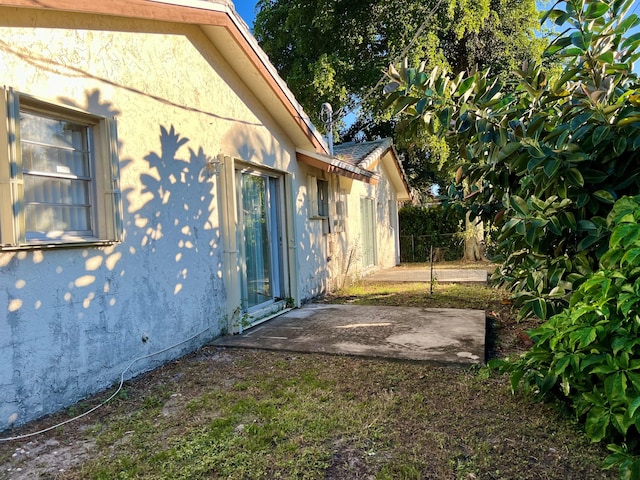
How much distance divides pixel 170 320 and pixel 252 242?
225cm

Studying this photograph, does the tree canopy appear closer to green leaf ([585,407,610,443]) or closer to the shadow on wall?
the shadow on wall

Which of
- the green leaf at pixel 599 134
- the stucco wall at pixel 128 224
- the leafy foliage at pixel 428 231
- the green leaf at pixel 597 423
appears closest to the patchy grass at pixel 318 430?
the green leaf at pixel 597 423

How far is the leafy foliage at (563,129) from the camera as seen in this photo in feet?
9.68

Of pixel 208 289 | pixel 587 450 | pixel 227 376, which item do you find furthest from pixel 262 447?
pixel 208 289

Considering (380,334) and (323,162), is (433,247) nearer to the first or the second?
(323,162)

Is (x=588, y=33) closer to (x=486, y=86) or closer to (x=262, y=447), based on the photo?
(x=486, y=86)

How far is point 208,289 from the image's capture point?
5578 millimetres

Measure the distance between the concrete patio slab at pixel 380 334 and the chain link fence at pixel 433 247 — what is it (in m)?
11.7

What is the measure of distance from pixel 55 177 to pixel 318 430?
323cm

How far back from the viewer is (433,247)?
18531 millimetres

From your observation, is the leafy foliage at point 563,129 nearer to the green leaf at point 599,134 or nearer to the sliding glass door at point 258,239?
the green leaf at point 599,134

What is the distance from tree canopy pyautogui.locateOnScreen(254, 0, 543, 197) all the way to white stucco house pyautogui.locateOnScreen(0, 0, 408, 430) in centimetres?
753

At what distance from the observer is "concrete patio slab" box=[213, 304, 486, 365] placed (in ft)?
15.9

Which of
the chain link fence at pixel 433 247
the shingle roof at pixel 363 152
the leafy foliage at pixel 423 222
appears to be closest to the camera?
the shingle roof at pixel 363 152
